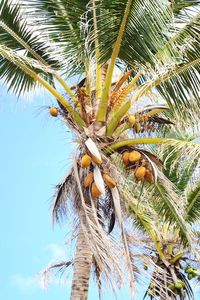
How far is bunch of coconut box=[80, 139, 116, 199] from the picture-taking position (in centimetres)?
489

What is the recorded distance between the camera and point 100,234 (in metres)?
4.97

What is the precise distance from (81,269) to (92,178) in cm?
89

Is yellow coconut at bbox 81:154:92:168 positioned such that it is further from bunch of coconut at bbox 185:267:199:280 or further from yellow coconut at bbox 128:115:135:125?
bunch of coconut at bbox 185:267:199:280

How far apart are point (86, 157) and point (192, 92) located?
1638 mm

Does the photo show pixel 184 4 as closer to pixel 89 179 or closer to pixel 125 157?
pixel 125 157

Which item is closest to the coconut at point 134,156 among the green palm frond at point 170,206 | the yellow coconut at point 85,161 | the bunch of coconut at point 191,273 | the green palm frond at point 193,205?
the yellow coconut at point 85,161

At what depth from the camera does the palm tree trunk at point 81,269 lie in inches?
195

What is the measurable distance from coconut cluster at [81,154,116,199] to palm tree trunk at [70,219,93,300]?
48cm

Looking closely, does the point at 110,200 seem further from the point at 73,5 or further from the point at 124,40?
the point at 73,5

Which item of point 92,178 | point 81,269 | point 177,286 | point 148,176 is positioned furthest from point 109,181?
point 177,286

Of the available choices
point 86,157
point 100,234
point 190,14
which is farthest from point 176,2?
point 100,234

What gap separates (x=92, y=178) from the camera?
16.5ft

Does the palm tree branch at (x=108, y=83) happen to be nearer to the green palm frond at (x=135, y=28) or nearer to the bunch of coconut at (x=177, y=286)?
the green palm frond at (x=135, y=28)

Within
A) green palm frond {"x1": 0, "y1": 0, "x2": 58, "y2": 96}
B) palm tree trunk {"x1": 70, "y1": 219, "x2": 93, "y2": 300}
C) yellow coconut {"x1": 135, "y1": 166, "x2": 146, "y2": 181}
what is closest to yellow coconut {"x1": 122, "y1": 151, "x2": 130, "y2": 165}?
yellow coconut {"x1": 135, "y1": 166, "x2": 146, "y2": 181}
